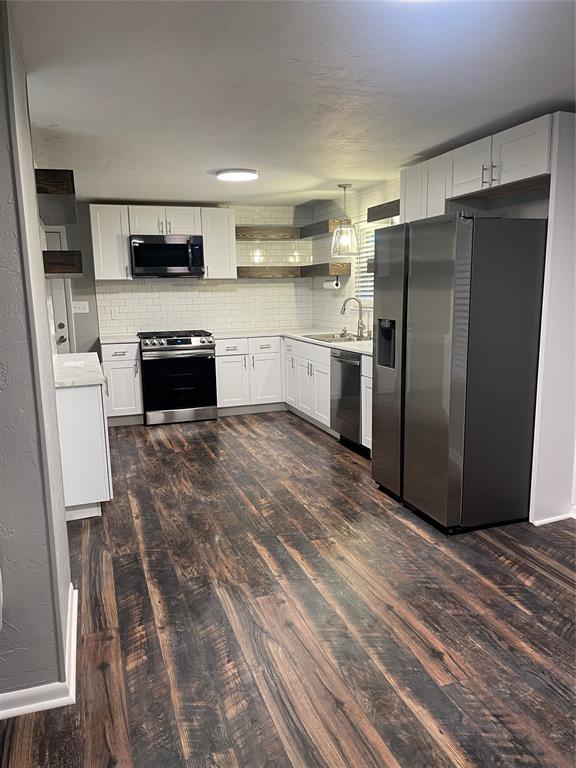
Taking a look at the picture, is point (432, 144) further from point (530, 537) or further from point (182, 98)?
point (530, 537)

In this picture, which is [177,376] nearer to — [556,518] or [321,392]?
[321,392]

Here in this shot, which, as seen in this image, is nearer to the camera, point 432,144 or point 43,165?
point 432,144

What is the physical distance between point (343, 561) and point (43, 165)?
11.1 feet

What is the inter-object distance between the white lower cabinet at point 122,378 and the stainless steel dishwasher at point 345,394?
6.91 ft

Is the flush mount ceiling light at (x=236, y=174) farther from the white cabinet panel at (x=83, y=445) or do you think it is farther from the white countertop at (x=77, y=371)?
the white cabinet panel at (x=83, y=445)

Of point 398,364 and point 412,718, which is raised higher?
point 398,364

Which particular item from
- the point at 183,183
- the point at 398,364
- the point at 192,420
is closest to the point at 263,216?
the point at 183,183

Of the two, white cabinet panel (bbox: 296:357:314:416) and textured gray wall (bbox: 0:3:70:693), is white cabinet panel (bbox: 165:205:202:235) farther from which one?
textured gray wall (bbox: 0:3:70:693)

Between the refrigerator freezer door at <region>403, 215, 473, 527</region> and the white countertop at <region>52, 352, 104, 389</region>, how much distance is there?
1.92 metres

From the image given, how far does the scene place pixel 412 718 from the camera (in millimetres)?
1893

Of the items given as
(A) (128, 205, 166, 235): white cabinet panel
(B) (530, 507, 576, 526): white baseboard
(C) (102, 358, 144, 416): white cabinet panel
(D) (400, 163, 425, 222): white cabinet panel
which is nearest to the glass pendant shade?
(D) (400, 163, 425, 222): white cabinet panel

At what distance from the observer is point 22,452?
6.18ft

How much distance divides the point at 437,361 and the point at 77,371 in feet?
7.55

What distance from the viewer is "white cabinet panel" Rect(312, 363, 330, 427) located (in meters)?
5.22
